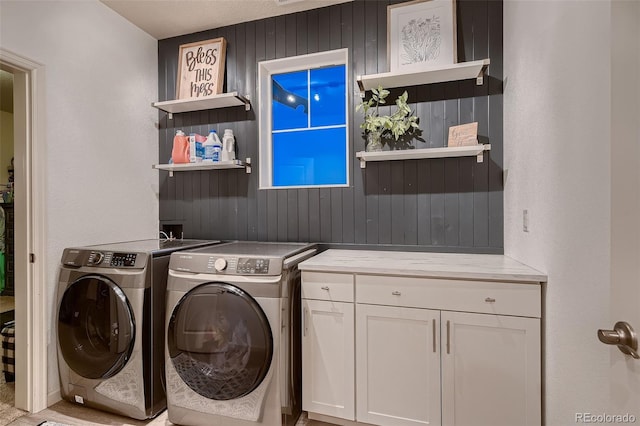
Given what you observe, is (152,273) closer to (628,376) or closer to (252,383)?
(252,383)

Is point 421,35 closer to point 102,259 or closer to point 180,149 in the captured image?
point 180,149

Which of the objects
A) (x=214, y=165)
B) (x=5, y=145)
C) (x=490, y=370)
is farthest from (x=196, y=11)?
(x=5, y=145)

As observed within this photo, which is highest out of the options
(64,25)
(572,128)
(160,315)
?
(64,25)

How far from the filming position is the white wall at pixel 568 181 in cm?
95

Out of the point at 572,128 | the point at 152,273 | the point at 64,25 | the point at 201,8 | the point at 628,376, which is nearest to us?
the point at 628,376

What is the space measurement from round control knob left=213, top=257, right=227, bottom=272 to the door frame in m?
1.16

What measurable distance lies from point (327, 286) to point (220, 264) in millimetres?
592

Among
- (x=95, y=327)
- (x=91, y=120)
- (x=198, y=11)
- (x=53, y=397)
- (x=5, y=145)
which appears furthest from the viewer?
(x=5, y=145)

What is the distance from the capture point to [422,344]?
5.19 feet

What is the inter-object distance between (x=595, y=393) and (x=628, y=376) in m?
0.43

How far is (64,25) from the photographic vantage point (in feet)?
6.85

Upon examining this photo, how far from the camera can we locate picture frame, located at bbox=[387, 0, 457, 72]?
6.86 feet

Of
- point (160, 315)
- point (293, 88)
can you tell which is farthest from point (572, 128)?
point (160, 315)

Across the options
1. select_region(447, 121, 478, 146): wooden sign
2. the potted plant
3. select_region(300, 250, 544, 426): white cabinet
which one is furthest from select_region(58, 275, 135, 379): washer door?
select_region(447, 121, 478, 146): wooden sign
